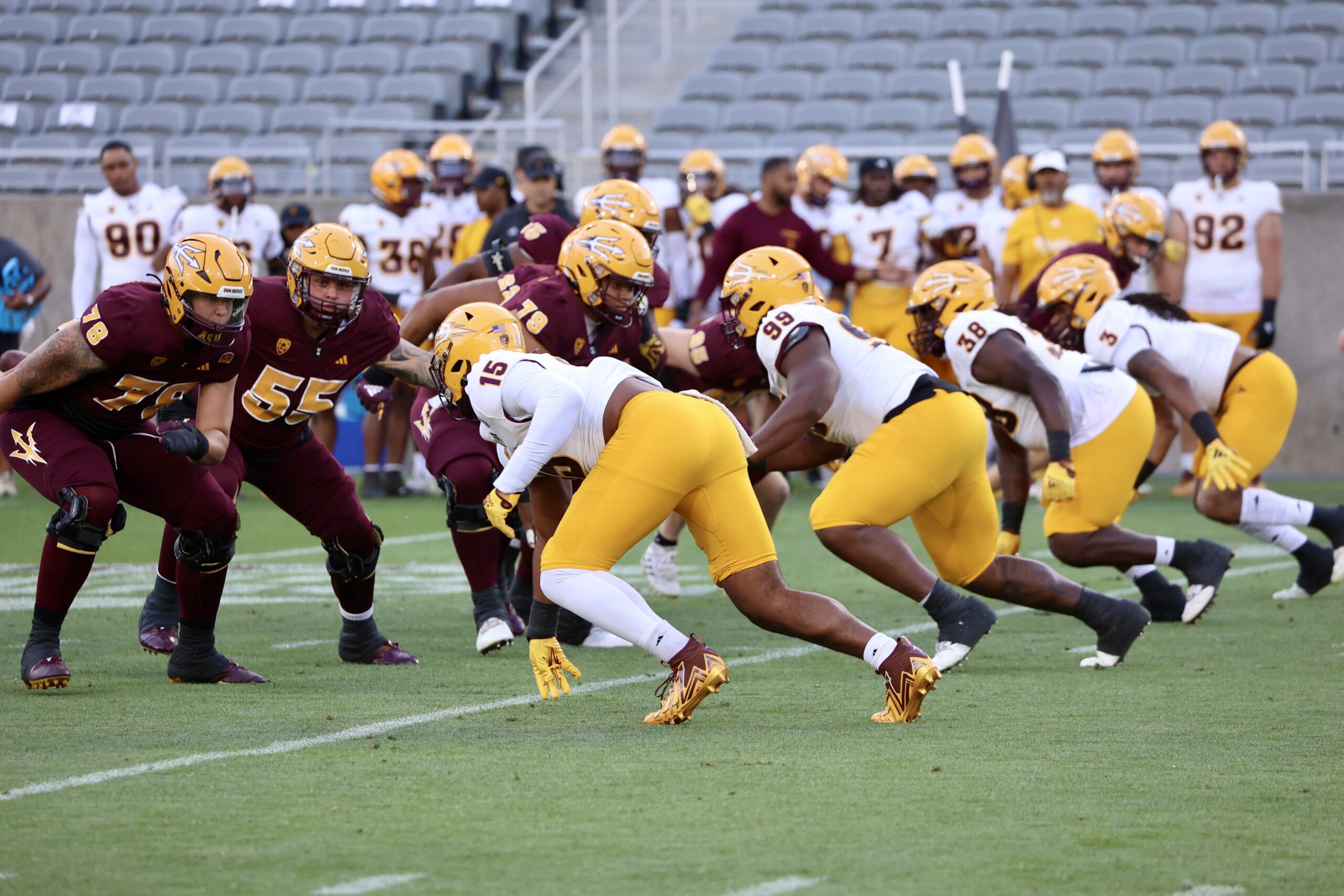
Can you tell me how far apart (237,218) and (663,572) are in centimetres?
563

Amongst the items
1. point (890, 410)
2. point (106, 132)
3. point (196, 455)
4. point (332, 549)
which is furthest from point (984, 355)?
point (106, 132)

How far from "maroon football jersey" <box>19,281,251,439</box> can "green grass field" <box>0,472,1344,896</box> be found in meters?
0.88

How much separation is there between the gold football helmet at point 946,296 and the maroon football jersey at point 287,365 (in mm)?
2059

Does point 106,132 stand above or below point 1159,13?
below

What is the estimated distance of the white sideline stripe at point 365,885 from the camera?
3.15m

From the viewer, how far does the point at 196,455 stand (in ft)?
16.9

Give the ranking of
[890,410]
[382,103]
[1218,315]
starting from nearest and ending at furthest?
[890,410] → [1218,315] → [382,103]

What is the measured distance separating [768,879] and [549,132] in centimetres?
1440

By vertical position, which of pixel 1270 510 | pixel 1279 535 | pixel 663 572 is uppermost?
pixel 1270 510

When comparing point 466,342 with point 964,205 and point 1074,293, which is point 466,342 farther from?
point 964,205

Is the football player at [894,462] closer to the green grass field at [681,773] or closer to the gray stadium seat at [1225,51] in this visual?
the green grass field at [681,773]

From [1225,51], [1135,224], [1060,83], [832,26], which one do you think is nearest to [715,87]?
[832,26]

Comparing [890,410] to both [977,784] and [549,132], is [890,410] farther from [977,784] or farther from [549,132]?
[549,132]

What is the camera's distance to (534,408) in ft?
15.6
